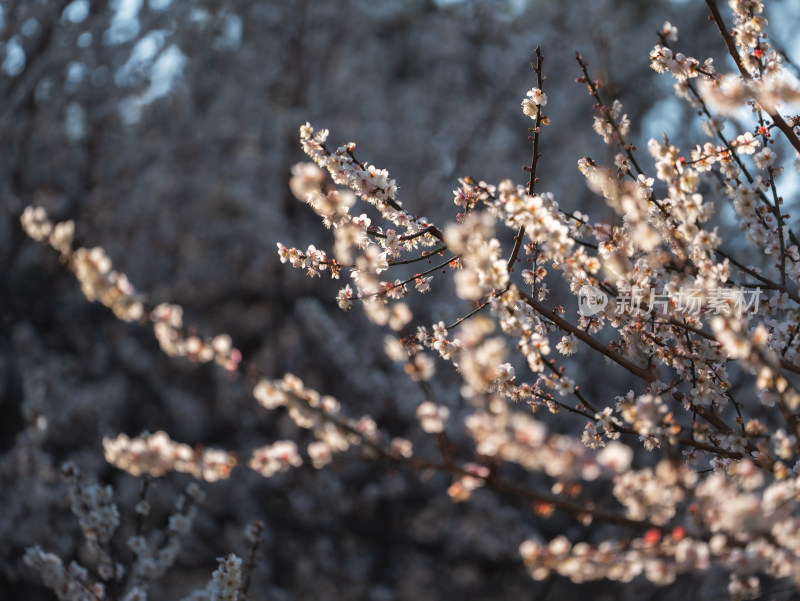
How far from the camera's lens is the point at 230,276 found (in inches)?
328

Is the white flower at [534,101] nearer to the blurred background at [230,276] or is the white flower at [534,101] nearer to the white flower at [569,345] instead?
the white flower at [569,345]

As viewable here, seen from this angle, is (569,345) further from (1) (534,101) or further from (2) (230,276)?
(2) (230,276)

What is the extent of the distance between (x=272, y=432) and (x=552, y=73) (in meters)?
6.69

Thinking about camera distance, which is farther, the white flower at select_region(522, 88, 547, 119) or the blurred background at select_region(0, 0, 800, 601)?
the blurred background at select_region(0, 0, 800, 601)

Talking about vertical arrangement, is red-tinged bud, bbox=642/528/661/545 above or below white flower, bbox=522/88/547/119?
below

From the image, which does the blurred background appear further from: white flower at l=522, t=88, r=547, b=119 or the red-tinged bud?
the red-tinged bud

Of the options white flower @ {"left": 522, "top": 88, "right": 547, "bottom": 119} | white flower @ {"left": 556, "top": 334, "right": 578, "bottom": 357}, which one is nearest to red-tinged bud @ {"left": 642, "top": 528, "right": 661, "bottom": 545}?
white flower @ {"left": 556, "top": 334, "right": 578, "bottom": 357}

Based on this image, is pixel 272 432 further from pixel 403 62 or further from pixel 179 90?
pixel 403 62

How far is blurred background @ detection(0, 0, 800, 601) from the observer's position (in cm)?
633

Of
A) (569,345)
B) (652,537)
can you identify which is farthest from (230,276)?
(652,537)

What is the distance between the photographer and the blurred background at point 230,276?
633 centimetres

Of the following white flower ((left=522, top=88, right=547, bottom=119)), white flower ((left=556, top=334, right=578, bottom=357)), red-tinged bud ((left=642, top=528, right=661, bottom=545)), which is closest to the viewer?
red-tinged bud ((left=642, top=528, right=661, bottom=545))

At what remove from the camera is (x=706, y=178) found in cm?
274

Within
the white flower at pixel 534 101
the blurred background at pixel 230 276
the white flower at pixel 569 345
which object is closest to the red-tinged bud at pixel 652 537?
the white flower at pixel 569 345
